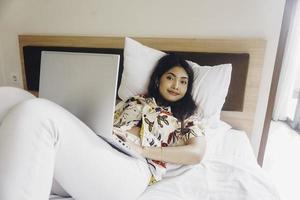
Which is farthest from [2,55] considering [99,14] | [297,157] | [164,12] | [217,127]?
[297,157]

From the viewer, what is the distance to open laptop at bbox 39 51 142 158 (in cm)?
80

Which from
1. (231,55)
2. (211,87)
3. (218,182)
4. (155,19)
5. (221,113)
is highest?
(155,19)

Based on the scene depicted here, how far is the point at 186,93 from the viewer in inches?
53.3

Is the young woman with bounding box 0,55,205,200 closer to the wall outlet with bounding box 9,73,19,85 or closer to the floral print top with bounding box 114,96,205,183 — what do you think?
the floral print top with bounding box 114,96,205,183

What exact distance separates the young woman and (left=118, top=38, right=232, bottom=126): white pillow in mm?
186

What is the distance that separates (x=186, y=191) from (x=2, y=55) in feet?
5.95

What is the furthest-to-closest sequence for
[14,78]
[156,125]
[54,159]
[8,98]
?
[14,78] → [156,125] → [8,98] → [54,159]

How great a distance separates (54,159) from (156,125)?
0.54m

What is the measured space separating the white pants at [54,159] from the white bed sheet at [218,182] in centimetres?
12

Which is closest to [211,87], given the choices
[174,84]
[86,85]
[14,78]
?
[174,84]

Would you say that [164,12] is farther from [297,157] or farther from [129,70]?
[297,157]

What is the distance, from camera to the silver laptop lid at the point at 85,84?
796mm

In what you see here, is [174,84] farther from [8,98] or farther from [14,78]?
[14,78]

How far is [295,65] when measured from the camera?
246 cm
